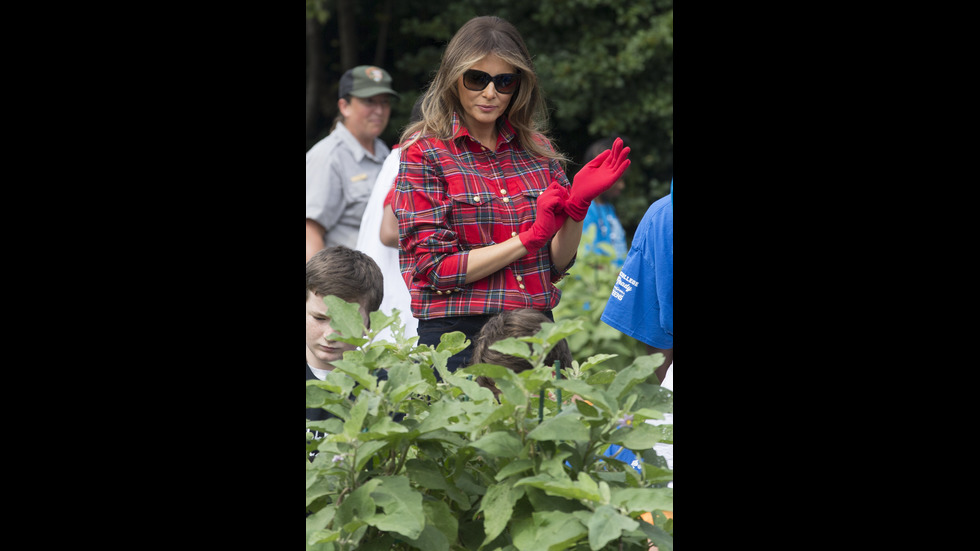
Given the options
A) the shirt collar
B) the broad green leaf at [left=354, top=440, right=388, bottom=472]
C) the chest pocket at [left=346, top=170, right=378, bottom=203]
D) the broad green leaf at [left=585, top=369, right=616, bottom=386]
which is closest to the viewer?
the broad green leaf at [left=354, top=440, right=388, bottom=472]

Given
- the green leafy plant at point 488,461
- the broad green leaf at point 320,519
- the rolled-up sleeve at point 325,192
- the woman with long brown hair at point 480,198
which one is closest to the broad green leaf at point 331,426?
the green leafy plant at point 488,461

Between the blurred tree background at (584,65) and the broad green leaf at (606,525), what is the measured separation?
8.89 metres

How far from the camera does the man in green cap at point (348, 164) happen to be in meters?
4.46

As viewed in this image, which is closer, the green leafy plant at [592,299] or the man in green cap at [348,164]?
the man in green cap at [348,164]

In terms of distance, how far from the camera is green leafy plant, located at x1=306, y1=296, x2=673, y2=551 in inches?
49.9

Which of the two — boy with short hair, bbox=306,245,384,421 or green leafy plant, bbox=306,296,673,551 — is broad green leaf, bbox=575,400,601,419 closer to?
green leafy plant, bbox=306,296,673,551

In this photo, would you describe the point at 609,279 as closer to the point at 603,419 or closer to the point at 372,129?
the point at 372,129

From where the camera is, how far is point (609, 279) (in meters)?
6.30

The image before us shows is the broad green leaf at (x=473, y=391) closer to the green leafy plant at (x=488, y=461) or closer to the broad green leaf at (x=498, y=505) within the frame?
the green leafy plant at (x=488, y=461)

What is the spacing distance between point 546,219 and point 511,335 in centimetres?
38

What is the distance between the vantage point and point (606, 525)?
119 cm

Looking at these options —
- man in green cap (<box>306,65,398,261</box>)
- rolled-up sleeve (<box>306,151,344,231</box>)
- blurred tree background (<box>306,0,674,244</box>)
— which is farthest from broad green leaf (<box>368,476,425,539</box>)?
blurred tree background (<box>306,0,674,244</box>)
